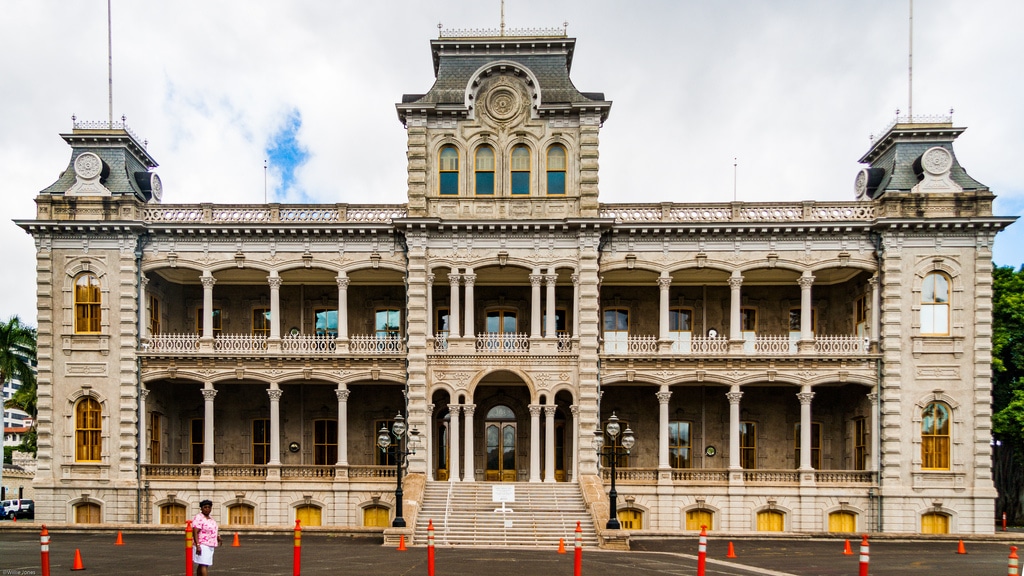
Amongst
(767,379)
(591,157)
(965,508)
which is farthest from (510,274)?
(965,508)

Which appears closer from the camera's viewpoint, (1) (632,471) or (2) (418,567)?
(2) (418,567)

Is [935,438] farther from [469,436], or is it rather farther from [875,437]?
[469,436]

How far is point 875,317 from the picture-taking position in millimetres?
34031

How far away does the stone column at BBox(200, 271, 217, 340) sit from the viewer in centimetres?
3481

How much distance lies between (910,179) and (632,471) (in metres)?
14.9

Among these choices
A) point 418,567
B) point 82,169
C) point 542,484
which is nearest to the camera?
point 418,567

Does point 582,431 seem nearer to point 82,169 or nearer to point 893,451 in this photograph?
point 893,451

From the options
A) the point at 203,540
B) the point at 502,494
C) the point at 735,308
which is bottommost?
the point at 502,494

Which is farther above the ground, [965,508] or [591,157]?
[591,157]

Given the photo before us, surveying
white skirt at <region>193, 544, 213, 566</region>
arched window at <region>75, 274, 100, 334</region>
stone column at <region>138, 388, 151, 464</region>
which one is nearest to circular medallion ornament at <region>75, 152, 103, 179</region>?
arched window at <region>75, 274, 100, 334</region>

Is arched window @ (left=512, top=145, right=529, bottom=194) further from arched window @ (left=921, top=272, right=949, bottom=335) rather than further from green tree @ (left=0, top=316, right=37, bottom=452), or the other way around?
green tree @ (left=0, top=316, right=37, bottom=452)

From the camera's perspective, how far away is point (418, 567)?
21.9m

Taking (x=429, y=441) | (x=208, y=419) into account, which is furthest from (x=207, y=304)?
(x=429, y=441)

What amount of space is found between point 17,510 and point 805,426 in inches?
1431
